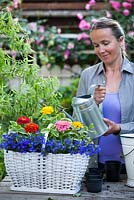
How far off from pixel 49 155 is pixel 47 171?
2.9 inches

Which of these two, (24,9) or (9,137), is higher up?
(24,9)

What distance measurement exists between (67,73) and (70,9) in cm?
86

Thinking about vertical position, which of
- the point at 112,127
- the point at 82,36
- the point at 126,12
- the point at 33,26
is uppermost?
the point at 126,12

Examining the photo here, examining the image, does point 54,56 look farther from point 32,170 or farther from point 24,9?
point 32,170

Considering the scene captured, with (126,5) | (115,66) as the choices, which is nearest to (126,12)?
(126,5)

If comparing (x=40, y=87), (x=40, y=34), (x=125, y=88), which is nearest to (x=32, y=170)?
(x=40, y=87)

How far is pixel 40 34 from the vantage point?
6211 mm

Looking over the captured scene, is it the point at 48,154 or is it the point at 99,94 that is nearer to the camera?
the point at 48,154

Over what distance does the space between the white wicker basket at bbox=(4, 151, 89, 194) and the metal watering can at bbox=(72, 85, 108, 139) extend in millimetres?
225

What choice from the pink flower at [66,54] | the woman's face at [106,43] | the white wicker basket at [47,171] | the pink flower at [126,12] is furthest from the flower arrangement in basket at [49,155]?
the pink flower at [66,54]

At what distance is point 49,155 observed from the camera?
208 cm

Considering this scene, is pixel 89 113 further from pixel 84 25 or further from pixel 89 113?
pixel 84 25

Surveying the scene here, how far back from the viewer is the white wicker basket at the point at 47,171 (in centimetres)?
208

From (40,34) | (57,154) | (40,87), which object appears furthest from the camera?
(40,34)
